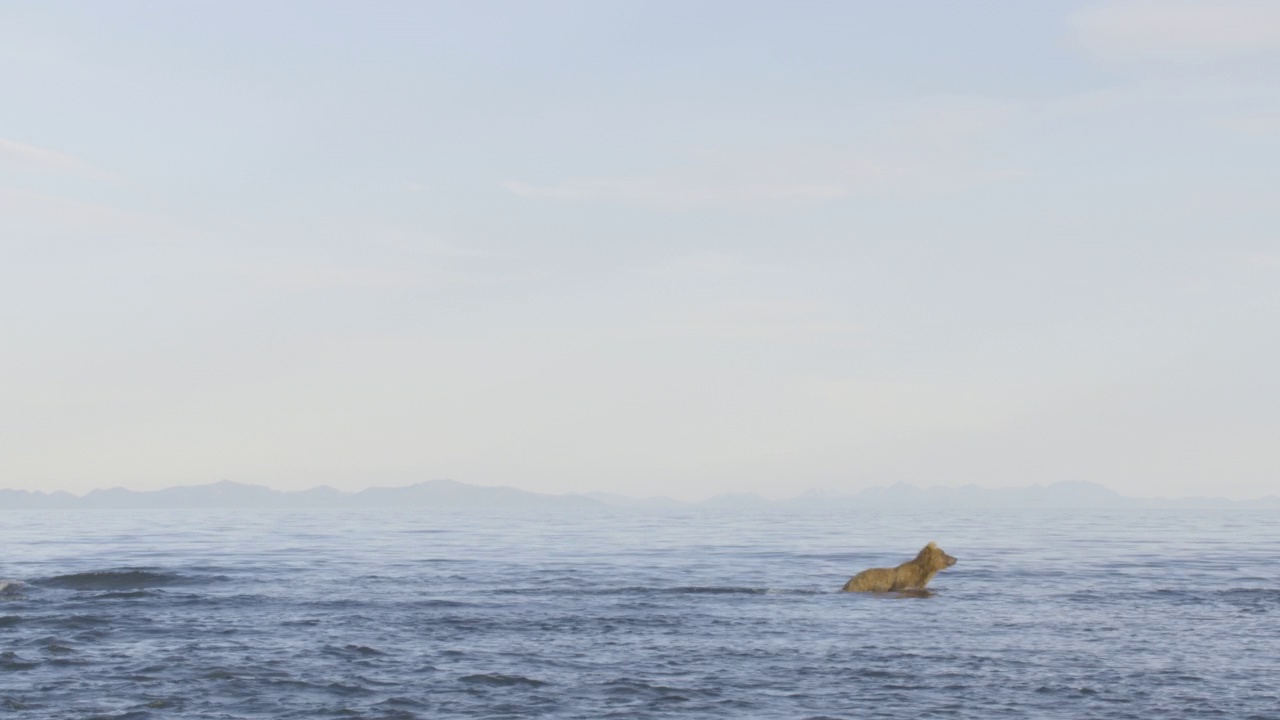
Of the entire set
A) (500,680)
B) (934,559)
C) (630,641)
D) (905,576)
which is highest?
(934,559)

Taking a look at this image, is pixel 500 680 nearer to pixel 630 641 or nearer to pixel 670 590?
pixel 630 641

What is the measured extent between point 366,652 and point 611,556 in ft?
116

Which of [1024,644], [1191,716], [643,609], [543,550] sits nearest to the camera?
[1191,716]

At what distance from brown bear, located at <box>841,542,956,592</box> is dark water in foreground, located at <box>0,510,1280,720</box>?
3.05 feet

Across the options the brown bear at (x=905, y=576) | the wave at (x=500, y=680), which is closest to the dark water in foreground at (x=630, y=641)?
the wave at (x=500, y=680)

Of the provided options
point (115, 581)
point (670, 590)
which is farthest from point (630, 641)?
point (115, 581)

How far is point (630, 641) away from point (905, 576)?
15.0 m

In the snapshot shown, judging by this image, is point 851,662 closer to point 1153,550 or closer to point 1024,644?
point 1024,644

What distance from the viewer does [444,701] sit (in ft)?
66.1

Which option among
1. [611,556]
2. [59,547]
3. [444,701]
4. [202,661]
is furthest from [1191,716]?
[59,547]

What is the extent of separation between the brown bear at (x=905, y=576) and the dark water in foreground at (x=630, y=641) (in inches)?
36.6

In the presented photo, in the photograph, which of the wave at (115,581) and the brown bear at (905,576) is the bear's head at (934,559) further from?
the wave at (115,581)

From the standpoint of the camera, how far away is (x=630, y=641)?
26.9m

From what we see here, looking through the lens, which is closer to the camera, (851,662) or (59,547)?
(851,662)
